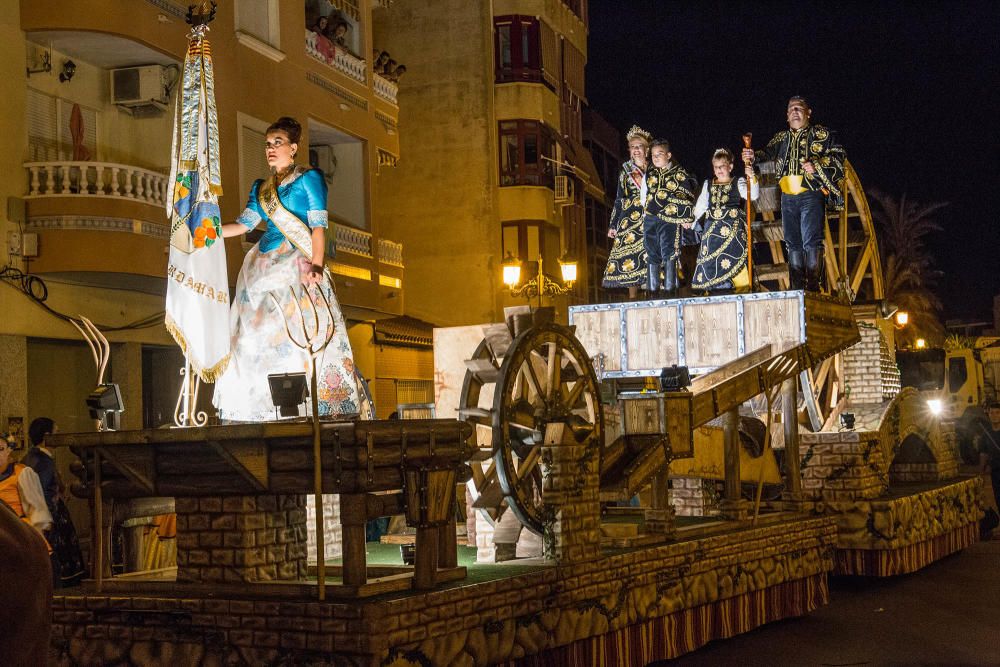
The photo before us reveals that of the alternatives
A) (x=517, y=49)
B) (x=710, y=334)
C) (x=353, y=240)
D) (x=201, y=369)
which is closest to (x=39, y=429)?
(x=201, y=369)

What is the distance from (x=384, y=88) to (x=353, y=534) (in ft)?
65.4

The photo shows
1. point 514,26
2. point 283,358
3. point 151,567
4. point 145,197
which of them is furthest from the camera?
point 514,26

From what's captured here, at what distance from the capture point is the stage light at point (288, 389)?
770cm

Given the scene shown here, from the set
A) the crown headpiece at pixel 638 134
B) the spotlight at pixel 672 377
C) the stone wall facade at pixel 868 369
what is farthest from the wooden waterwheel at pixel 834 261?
the spotlight at pixel 672 377

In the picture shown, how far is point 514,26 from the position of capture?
35312mm

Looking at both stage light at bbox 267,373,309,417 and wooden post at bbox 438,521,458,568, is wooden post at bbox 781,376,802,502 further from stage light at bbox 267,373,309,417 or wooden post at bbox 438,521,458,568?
stage light at bbox 267,373,309,417

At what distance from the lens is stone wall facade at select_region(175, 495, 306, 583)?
7.99 metres

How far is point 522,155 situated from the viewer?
35125 millimetres

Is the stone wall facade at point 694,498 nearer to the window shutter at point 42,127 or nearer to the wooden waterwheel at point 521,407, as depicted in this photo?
the wooden waterwheel at point 521,407

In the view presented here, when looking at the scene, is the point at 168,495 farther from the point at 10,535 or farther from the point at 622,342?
the point at 622,342

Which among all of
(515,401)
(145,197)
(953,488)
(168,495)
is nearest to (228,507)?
(168,495)

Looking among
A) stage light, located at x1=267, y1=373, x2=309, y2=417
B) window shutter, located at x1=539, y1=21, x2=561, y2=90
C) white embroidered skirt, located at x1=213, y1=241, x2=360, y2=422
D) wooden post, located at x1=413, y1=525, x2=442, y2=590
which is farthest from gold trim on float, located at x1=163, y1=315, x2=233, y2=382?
window shutter, located at x1=539, y1=21, x2=561, y2=90

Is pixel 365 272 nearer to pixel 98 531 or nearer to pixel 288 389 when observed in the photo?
pixel 98 531

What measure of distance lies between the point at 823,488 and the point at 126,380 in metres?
9.37
